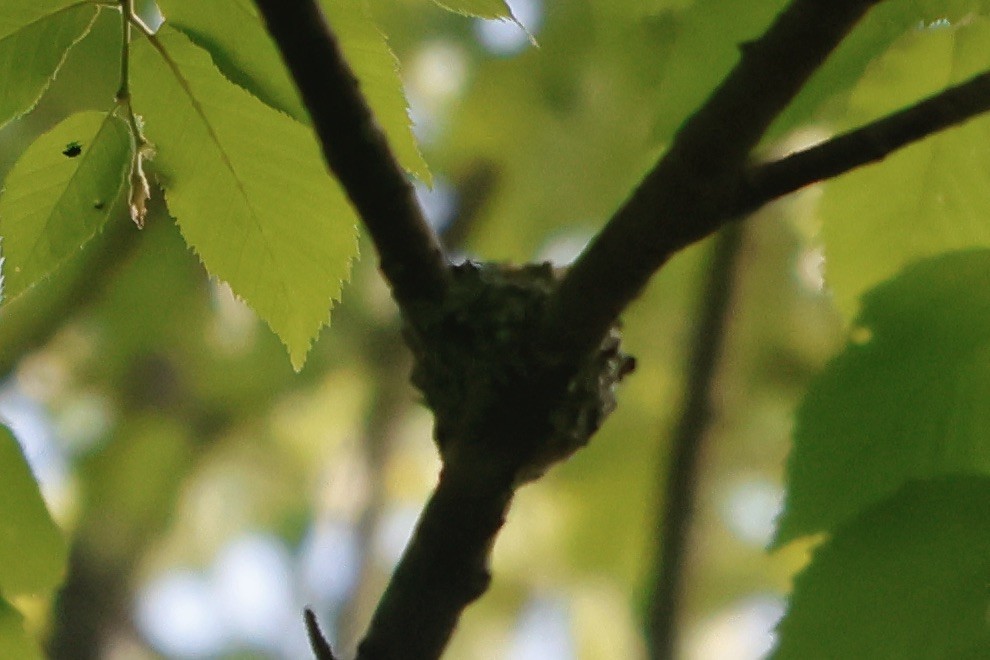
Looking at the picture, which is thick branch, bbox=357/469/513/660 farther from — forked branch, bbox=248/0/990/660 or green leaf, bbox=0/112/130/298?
green leaf, bbox=0/112/130/298

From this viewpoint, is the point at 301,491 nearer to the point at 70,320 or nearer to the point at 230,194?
the point at 70,320

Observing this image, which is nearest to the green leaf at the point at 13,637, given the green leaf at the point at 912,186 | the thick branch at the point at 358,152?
the thick branch at the point at 358,152

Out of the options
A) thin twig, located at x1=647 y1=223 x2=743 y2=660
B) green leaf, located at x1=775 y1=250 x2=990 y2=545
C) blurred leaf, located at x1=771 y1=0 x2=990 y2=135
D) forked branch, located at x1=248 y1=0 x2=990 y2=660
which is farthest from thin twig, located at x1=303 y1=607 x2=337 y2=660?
thin twig, located at x1=647 y1=223 x2=743 y2=660

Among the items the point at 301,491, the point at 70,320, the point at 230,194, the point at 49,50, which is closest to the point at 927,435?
the point at 230,194

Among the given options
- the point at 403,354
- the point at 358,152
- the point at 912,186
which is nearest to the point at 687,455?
the point at 912,186

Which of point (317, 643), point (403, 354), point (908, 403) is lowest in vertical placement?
point (317, 643)

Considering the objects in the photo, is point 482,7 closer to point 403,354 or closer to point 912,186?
point 912,186

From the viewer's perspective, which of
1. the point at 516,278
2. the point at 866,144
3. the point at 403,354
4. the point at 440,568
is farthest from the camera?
the point at 403,354
